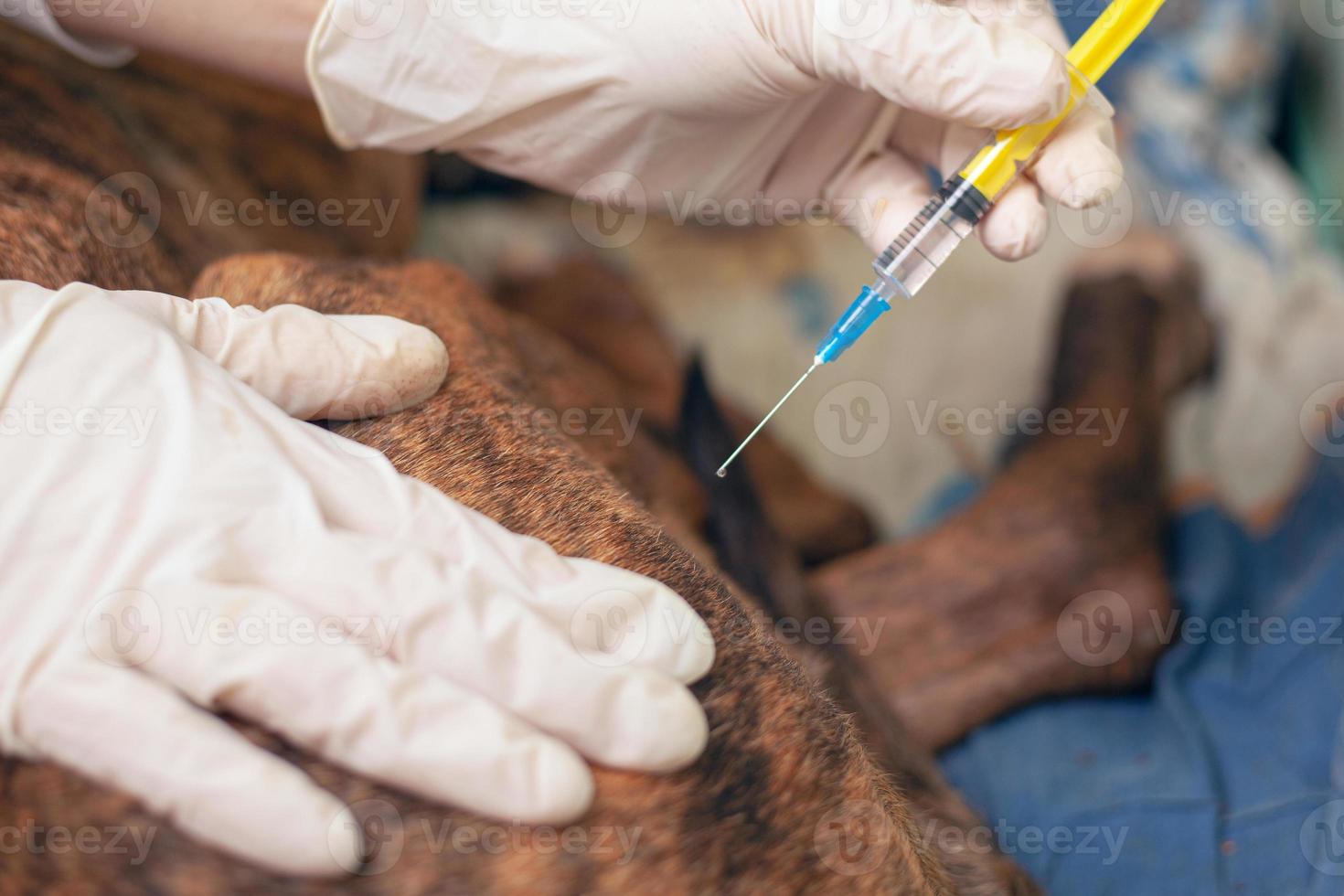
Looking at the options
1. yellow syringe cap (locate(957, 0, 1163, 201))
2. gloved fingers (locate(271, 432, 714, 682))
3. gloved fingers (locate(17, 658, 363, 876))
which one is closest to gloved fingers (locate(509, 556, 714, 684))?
gloved fingers (locate(271, 432, 714, 682))

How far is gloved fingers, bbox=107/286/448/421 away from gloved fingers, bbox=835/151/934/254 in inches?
22.5

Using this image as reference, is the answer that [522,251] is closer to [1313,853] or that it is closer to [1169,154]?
[1169,154]

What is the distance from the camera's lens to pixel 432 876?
620mm

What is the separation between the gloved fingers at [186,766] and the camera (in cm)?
61

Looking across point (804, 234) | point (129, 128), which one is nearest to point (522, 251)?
point (804, 234)

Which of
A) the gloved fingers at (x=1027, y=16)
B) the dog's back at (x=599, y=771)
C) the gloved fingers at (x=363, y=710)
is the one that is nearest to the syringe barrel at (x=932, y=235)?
the gloved fingers at (x=1027, y=16)

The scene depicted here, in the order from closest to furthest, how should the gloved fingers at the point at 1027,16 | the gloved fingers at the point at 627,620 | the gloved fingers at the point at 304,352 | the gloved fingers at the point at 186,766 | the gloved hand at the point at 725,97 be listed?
the gloved fingers at the point at 186,766 < the gloved fingers at the point at 627,620 < the gloved fingers at the point at 304,352 < the gloved hand at the point at 725,97 < the gloved fingers at the point at 1027,16

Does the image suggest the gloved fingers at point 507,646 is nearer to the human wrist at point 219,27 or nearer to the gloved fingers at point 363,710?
the gloved fingers at point 363,710

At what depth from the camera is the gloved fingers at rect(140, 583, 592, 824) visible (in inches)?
25.2

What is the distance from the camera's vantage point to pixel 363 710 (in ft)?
2.13

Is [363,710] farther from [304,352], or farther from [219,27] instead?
[219,27]

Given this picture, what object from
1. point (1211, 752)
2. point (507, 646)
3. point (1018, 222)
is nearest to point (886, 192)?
point (1018, 222)

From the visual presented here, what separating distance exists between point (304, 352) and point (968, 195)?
66cm

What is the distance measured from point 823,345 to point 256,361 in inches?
21.1
